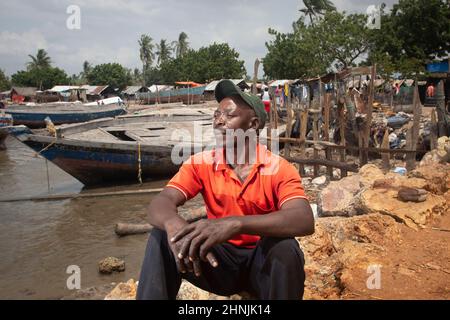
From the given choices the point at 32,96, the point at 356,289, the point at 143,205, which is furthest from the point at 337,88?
the point at 32,96

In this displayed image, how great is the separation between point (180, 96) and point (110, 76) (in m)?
23.0

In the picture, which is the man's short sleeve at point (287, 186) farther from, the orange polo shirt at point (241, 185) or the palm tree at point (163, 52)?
the palm tree at point (163, 52)

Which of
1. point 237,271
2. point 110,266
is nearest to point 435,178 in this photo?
point 237,271

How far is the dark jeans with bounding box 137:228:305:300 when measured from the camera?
6.02 feet

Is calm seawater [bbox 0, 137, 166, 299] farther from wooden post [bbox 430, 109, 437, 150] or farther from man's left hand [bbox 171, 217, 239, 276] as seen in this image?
wooden post [bbox 430, 109, 437, 150]

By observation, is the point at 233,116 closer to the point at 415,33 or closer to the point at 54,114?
the point at 54,114

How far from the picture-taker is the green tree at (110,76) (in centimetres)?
5675

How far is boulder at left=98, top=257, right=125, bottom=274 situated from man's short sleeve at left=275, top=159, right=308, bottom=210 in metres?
4.15

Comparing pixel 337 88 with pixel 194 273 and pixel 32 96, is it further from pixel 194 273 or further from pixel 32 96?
pixel 32 96

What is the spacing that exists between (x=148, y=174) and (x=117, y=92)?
156ft

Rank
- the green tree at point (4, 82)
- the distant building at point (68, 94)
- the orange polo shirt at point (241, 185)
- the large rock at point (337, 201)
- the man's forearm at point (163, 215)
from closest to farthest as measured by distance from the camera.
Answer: the man's forearm at point (163, 215) → the orange polo shirt at point (241, 185) → the large rock at point (337, 201) → the distant building at point (68, 94) → the green tree at point (4, 82)

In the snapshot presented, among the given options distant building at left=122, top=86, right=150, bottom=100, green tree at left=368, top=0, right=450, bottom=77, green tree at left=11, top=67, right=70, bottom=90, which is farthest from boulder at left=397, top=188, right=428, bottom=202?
green tree at left=11, top=67, right=70, bottom=90

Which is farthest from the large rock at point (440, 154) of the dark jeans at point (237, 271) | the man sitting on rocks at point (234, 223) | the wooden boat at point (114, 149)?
the dark jeans at point (237, 271)

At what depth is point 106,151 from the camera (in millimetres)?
10203
